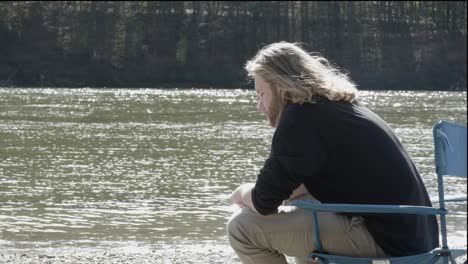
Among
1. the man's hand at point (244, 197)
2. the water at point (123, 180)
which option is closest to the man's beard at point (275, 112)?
the man's hand at point (244, 197)

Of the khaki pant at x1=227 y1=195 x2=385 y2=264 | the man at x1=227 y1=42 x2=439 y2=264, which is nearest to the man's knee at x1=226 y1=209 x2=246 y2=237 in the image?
the khaki pant at x1=227 y1=195 x2=385 y2=264

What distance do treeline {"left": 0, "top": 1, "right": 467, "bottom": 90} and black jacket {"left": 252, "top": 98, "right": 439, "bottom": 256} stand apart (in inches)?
2261

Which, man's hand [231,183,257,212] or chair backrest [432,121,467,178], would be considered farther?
man's hand [231,183,257,212]

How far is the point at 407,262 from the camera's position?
4078 mm

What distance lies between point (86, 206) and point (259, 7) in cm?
8308

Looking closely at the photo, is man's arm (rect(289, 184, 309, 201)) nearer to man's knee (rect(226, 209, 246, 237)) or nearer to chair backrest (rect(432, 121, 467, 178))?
man's knee (rect(226, 209, 246, 237))

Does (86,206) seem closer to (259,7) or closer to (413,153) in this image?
(413,153)

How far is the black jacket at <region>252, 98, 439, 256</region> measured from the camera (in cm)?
404

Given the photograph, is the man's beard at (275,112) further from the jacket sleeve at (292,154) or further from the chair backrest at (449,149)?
the chair backrest at (449,149)

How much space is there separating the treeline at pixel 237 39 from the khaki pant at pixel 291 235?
57.2 meters

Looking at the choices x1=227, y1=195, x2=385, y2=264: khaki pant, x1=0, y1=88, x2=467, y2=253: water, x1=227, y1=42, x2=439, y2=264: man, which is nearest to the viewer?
x1=227, y1=42, x2=439, y2=264: man

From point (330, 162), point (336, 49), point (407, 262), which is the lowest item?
point (336, 49)

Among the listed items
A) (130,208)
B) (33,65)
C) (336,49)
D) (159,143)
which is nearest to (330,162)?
(130,208)

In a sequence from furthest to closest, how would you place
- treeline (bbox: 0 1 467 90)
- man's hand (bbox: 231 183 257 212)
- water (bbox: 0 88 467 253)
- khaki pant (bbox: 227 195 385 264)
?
1. treeline (bbox: 0 1 467 90)
2. water (bbox: 0 88 467 253)
3. man's hand (bbox: 231 183 257 212)
4. khaki pant (bbox: 227 195 385 264)
